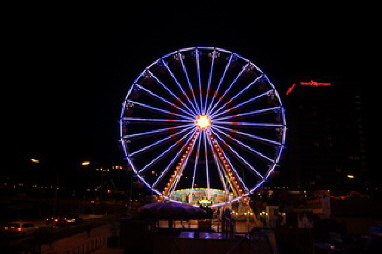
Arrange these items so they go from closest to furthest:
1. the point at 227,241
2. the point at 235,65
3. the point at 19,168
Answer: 1. the point at 227,241
2. the point at 235,65
3. the point at 19,168

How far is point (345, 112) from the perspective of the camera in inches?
5034

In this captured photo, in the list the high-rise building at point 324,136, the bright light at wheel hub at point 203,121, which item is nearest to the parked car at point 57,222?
the bright light at wheel hub at point 203,121

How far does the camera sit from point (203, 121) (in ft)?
100

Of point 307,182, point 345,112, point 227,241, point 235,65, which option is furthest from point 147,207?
point 345,112

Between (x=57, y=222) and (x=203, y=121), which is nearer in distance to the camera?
(x=203, y=121)

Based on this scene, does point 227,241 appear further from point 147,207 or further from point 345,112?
point 345,112

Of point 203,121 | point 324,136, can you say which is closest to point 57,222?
point 203,121

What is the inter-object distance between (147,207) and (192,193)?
17965mm

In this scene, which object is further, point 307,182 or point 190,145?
point 307,182

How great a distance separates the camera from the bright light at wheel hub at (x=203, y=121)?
30428 millimetres

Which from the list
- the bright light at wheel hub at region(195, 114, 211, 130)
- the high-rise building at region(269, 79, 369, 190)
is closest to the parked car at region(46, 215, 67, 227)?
the bright light at wheel hub at region(195, 114, 211, 130)

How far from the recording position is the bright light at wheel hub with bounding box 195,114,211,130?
1198 inches

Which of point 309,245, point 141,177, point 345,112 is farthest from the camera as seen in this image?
point 345,112

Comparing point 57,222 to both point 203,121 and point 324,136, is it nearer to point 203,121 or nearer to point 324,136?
point 203,121
